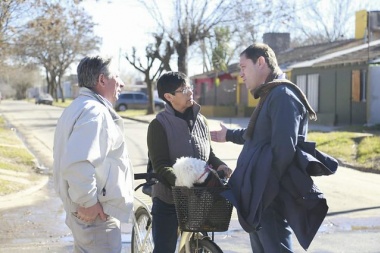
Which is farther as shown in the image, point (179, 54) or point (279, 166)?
point (179, 54)

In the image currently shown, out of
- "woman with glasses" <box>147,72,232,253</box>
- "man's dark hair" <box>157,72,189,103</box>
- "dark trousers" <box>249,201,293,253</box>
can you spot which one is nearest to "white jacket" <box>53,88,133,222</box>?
"woman with glasses" <box>147,72,232,253</box>

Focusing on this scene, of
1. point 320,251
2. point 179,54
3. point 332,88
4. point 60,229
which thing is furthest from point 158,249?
point 179,54

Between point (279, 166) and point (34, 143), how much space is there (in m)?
17.1

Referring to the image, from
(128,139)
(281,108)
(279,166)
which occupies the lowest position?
(128,139)

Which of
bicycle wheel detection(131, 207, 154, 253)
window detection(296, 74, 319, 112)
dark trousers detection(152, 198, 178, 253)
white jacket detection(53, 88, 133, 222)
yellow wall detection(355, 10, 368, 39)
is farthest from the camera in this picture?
yellow wall detection(355, 10, 368, 39)

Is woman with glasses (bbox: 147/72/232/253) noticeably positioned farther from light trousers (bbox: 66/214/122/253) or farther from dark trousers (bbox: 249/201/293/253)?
light trousers (bbox: 66/214/122/253)

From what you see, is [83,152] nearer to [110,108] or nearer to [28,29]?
[110,108]

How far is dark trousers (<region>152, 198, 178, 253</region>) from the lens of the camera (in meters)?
4.25

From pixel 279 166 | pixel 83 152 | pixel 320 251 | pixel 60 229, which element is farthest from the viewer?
pixel 60 229

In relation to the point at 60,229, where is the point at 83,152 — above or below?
above

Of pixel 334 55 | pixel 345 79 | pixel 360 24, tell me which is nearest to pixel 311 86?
pixel 334 55

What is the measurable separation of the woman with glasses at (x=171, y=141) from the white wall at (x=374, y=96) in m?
21.2

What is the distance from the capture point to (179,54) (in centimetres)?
3331

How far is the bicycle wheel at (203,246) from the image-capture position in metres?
3.70
